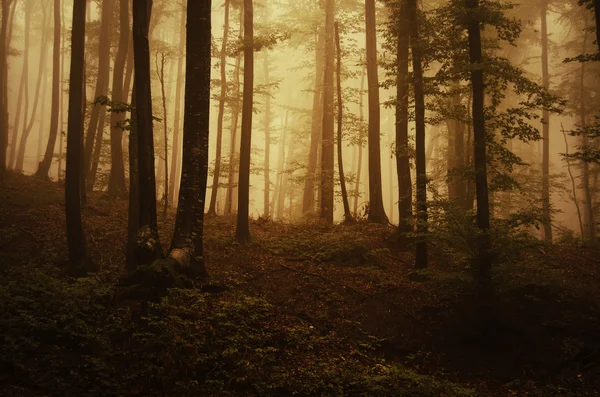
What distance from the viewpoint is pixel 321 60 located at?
2380 centimetres

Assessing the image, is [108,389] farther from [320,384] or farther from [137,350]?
[320,384]

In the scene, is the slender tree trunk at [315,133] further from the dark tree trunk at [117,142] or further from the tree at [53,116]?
the tree at [53,116]

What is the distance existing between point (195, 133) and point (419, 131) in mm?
6070

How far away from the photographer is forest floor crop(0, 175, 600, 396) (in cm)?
554

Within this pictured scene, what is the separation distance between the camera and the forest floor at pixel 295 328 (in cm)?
554

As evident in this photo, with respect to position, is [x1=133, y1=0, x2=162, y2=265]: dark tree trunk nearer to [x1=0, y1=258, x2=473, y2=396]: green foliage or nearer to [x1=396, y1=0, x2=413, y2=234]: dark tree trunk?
[x1=0, y1=258, x2=473, y2=396]: green foliage

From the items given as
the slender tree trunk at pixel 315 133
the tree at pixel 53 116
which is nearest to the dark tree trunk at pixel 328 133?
the slender tree trunk at pixel 315 133

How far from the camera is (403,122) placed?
12.6m

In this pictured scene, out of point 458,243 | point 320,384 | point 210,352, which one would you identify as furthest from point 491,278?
point 210,352

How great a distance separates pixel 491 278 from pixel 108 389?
294 inches

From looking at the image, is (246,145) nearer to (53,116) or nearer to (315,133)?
(315,133)

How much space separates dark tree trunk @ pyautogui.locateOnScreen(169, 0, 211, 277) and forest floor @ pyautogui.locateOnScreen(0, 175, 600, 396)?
1482mm

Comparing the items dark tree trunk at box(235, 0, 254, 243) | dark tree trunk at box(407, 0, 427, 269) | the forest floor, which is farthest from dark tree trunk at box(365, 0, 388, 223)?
dark tree trunk at box(235, 0, 254, 243)

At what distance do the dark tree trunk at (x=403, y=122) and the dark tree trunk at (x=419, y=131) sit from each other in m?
0.26
